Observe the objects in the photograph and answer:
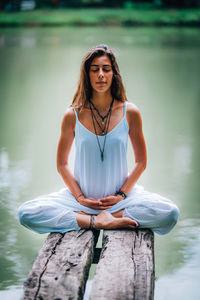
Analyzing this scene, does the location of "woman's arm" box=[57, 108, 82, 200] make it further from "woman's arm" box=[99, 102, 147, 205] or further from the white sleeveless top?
"woman's arm" box=[99, 102, 147, 205]

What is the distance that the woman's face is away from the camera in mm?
2072

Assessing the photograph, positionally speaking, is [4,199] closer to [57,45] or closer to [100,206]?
[100,206]

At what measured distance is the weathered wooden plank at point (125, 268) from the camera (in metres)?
1.53

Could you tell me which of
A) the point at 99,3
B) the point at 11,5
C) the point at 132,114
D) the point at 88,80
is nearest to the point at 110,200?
the point at 132,114

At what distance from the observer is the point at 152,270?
1.67 metres

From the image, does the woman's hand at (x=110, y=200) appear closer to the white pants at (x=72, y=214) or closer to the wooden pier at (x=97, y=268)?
the white pants at (x=72, y=214)

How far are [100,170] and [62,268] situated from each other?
582 millimetres

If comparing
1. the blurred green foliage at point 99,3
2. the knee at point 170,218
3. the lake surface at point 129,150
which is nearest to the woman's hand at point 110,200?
the knee at point 170,218

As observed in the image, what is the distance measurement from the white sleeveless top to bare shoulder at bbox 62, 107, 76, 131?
1.1 inches

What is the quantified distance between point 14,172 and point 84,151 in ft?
5.26

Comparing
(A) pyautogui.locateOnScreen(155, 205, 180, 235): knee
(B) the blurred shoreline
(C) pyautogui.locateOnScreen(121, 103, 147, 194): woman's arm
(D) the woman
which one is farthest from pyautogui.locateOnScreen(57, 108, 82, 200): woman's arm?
(B) the blurred shoreline

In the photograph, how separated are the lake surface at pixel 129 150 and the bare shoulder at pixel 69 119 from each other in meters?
0.75

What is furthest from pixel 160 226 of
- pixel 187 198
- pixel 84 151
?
pixel 187 198

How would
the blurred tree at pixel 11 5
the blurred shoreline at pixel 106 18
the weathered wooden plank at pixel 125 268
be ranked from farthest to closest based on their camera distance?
the blurred tree at pixel 11 5
the blurred shoreline at pixel 106 18
the weathered wooden plank at pixel 125 268
